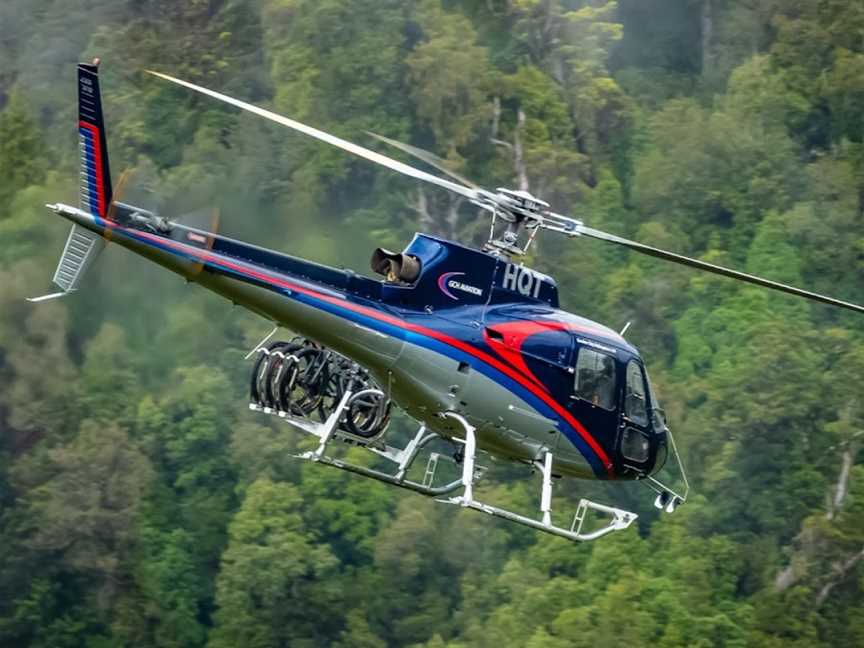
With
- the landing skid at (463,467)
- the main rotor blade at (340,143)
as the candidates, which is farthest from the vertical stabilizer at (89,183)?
the landing skid at (463,467)

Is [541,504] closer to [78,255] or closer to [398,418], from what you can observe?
[78,255]

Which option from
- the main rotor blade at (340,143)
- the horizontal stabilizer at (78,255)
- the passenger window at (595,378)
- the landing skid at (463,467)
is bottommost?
the landing skid at (463,467)

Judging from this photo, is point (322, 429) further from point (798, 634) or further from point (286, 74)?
point (286, 74)

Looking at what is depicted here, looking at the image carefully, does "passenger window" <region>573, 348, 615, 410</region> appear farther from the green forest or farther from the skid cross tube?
the green forest

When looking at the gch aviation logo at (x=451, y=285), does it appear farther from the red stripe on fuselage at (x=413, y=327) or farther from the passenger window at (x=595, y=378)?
the passenger window at (x=595, y=378)

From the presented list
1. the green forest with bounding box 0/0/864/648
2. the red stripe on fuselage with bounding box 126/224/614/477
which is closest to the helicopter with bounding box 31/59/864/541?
the red stripe on fuselage with bounding box 126/224/614/477

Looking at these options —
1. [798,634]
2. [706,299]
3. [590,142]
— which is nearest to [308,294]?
[798,634]

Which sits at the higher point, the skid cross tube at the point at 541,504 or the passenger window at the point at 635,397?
the passenger window at the point at 635,397
